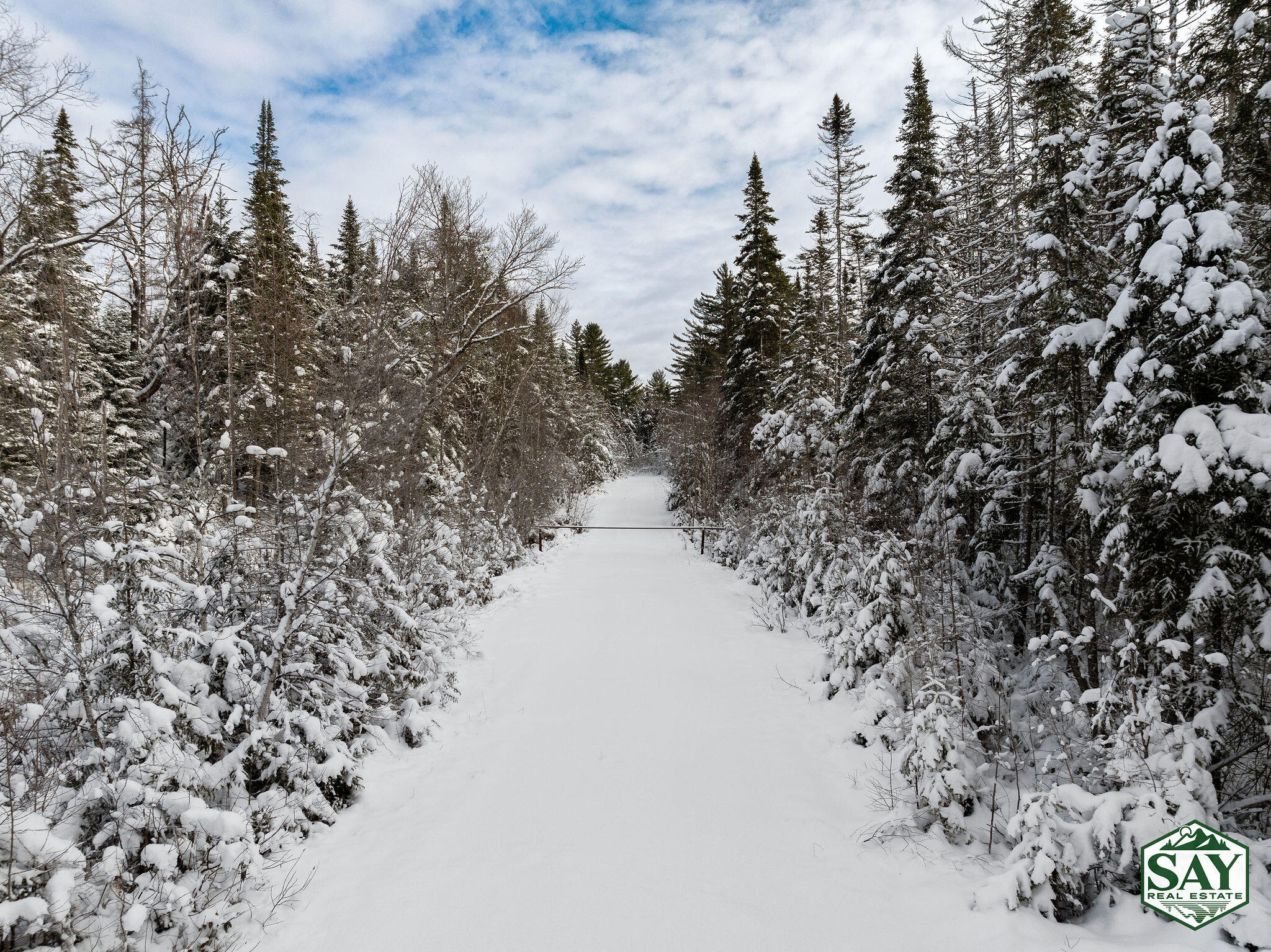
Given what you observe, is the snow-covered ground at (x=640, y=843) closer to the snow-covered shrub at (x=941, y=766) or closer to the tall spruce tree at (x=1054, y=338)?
the snow-covered shrub at (x=941, y=766)

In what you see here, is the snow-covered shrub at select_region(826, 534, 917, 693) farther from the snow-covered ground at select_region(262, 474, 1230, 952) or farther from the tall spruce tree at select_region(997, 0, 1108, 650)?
the tall spruce tree at select_region(997, 0, 1108, 650)

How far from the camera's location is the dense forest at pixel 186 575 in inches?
110

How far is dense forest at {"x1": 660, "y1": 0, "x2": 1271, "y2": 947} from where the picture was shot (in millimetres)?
3285

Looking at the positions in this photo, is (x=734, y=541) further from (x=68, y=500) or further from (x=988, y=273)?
(x=68, y=500)

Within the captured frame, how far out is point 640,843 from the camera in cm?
378

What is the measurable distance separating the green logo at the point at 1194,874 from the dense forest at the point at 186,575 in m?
4.75

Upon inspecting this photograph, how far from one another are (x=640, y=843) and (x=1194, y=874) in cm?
298

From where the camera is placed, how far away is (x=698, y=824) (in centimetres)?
398

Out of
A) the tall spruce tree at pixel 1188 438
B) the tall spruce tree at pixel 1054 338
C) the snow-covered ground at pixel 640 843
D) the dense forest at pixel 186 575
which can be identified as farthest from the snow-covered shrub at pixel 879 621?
the dense forest at pixel 186 575

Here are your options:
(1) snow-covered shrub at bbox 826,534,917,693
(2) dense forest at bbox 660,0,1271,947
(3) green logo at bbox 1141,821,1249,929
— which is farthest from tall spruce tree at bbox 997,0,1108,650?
(3) green logo at bbox 1141,821,1249,929

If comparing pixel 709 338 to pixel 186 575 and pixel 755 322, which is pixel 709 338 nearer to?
pixel 755 322

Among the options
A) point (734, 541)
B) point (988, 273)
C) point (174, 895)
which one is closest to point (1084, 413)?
point (988, 273)

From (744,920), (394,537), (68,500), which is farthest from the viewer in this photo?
(394,537)

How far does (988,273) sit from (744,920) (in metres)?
7.45
